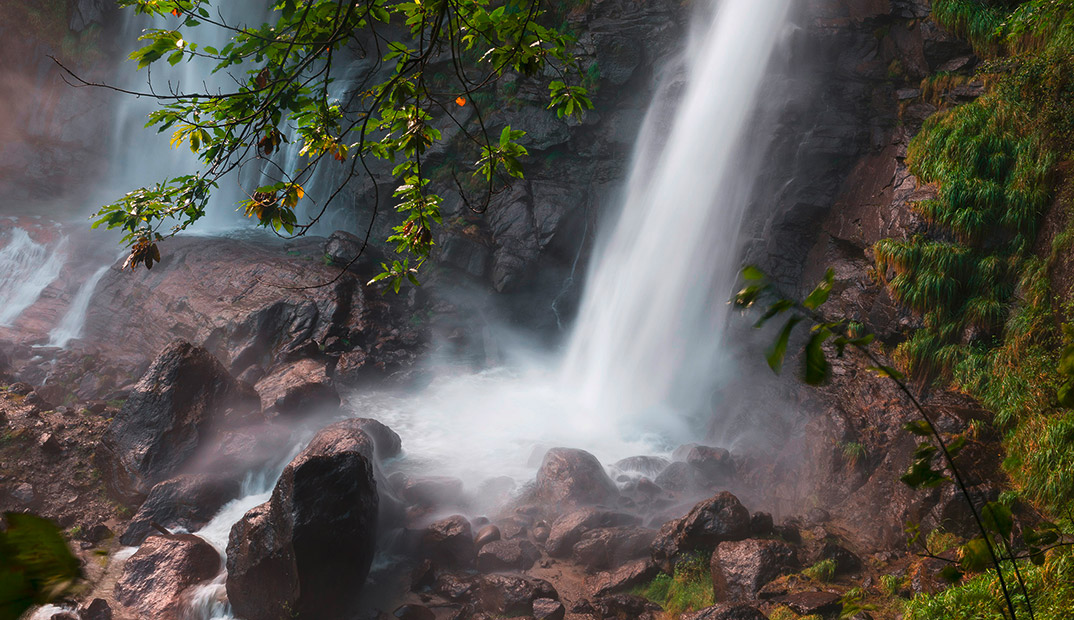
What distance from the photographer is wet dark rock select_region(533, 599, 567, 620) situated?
6.44 metres

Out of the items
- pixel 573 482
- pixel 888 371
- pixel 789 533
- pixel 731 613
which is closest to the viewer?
pixel 888 371

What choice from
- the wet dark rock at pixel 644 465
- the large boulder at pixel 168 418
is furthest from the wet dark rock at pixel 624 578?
the large boulder at pixel 168 418

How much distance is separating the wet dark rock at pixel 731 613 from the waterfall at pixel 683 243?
250 inches

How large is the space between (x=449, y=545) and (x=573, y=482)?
83.4 inches

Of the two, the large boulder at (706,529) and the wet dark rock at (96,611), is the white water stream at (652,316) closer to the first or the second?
the large boulder at (706,529)

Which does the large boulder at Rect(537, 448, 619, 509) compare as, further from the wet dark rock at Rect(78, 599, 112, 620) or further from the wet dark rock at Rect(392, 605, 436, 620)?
the wet dark rock at Rect(78, 599, 112, 620)

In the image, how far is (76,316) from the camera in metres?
15.4

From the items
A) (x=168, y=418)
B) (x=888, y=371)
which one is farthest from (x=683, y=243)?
(x=888, y=371)

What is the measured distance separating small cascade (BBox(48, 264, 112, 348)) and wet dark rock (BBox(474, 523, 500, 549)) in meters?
13.1

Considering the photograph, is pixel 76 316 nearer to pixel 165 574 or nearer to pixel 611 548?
pixel 165 574

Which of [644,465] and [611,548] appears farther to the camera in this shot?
[644,465]

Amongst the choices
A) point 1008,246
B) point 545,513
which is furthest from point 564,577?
point 1008,246

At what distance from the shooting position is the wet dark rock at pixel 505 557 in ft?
24.8

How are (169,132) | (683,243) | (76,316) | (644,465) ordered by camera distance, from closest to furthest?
(644,465)
(683,243)
(76,316)
(169,132)
